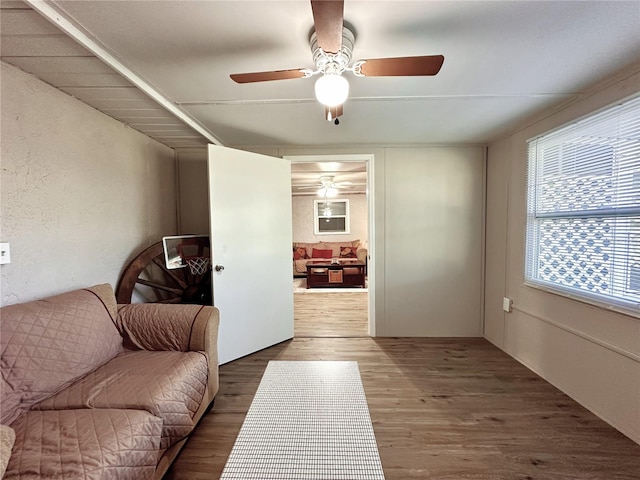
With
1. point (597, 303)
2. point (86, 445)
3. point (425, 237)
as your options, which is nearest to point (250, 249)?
point (86, 445)

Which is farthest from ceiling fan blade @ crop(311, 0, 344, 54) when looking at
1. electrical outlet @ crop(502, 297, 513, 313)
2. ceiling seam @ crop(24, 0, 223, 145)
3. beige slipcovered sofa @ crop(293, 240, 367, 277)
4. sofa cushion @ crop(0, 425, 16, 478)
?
beige slipcovered sofa @ crop(293, 240, 367, 277)

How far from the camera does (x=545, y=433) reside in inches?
67.4

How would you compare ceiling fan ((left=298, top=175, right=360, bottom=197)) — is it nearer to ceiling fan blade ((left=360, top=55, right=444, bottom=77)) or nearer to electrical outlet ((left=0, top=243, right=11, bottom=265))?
ceiling fan blade ((left=360, top=55, right=444, bottom=77))

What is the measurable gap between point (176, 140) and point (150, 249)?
4.10 ft

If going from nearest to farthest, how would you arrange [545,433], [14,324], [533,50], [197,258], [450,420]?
[14,324]
[533,50]
[545,433]
[450,420]
[197,258]

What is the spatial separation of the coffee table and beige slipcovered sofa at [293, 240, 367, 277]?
87 centimetres

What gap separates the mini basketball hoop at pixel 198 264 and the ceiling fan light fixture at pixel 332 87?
2079 millimetres

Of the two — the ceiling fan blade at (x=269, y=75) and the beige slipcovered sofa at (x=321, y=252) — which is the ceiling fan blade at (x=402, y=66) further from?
the beige slipcovered sofa at (x=321, y=252)

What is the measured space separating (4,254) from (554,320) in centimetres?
375

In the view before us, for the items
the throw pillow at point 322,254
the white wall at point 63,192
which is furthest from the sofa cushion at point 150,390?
the throw pillow at point 322,254

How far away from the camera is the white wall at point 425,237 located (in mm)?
3127

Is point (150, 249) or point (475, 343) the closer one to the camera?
point (150, 249)

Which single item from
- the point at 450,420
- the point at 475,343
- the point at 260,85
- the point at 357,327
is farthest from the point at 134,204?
the point at 475,343

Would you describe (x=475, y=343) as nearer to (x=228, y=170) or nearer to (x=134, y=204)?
(x=228, y=170)
